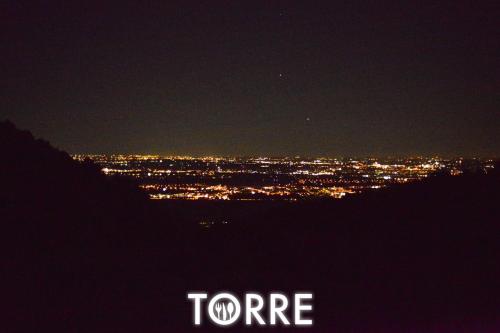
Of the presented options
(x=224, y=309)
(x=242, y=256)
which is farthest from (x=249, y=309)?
(x=242, y=256)

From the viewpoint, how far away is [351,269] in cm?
1250

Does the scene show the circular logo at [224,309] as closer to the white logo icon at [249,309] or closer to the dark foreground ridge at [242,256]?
the white logo icon at [249,309]

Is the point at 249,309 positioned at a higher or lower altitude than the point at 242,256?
lower

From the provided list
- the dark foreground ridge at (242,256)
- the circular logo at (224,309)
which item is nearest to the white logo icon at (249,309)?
the circular logo at (224,309)

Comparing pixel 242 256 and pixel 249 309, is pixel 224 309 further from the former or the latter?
pixel 242 256

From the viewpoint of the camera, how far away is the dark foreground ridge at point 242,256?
32.6 feet

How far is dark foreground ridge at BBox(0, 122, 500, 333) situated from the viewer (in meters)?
9.95

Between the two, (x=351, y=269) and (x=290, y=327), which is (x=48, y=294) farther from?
(x=351, y=269)

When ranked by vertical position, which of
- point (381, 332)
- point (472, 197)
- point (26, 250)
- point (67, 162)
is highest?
point (67, 162)

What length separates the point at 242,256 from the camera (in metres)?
13.8

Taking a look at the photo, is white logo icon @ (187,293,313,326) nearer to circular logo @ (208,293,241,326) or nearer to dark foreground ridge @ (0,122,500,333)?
circular logo @ (208,293,241,326)

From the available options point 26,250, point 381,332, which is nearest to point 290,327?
point 381,332

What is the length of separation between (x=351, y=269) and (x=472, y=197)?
16.2 feet

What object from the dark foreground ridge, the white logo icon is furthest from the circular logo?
the dark foreground ridge
